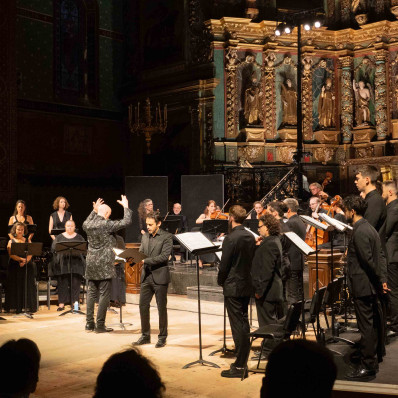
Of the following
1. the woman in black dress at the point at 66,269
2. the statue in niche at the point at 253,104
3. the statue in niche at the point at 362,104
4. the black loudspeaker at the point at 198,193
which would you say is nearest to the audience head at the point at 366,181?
the woman in black dress at the point at 66,269

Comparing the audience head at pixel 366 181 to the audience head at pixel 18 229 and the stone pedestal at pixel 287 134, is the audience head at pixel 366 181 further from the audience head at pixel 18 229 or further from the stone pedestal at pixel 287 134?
the stone pedestal at pixel 287 134

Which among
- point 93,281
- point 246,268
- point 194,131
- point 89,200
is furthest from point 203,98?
point 246,268

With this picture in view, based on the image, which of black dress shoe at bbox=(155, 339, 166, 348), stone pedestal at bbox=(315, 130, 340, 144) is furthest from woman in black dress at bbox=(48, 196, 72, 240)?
stone pedestal at bbox=(315, 130, 340, 144)

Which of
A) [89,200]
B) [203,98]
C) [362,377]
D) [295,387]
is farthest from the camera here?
[89,200]

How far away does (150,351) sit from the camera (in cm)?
816

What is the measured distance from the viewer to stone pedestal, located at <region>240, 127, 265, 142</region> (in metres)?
18.5

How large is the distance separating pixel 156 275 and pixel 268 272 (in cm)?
187

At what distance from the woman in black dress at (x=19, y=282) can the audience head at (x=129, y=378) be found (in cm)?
954

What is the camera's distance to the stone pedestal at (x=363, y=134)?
1875cm

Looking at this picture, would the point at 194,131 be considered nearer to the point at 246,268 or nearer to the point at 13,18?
the point at 13,18

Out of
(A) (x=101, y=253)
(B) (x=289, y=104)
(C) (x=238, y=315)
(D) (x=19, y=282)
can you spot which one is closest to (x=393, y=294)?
(C) (x=238, y=315)

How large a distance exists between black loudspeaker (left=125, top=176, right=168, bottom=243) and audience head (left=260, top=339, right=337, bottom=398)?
44.2 ft

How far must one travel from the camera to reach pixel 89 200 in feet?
65.8

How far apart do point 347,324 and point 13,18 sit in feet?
42.7
